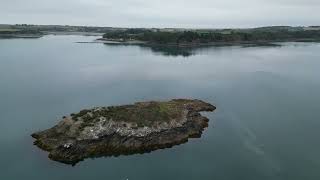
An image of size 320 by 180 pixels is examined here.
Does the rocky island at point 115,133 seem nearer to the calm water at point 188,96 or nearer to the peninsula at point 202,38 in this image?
the calm water at point 188,96

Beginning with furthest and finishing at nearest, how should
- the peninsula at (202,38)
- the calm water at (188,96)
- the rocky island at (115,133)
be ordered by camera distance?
the peninsula at (202,38) → the rocky island at (115,133) → the calm water at (188,96)

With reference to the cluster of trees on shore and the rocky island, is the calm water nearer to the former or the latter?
the rocky island

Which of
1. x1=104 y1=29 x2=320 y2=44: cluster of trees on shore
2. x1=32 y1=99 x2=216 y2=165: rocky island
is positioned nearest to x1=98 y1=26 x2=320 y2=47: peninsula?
x1=104 y1=29 x2=320 y2=44: cluster of trees on shore

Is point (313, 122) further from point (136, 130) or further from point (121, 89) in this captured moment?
point (121, 89)

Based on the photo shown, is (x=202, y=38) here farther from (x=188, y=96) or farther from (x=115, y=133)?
(x=115, y=133)

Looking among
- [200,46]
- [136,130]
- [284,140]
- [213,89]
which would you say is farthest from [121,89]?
[200,46]

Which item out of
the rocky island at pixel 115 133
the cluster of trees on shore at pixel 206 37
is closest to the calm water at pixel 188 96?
the rocky island at pixel 115 133

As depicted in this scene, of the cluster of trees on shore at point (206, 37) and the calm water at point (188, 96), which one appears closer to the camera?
the calm water at point (188, 96)
